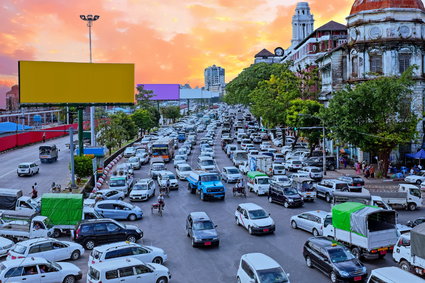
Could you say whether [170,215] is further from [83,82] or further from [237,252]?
[83,82]

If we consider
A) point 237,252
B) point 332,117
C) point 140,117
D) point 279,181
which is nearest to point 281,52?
point 140,117

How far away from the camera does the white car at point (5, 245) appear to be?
75.7 feet

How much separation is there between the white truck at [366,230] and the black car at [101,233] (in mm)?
11067

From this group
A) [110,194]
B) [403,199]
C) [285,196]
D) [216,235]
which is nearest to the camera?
[216,235]

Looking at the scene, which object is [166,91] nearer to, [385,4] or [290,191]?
[385,4]

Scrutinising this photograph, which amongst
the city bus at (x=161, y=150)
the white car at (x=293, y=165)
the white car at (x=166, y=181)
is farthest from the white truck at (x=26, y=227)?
the city bus at (x=161, y=150)

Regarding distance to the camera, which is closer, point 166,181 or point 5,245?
point 5,245

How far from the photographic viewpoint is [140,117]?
304 ft

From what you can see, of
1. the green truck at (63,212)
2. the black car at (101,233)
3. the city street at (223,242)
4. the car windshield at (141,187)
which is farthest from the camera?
the car windshield at (141,187)

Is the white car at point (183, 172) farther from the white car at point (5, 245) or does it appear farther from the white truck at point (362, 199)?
the white car at point (5, 245)

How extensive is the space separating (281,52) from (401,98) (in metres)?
141

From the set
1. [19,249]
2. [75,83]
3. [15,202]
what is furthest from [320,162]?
[19,249]

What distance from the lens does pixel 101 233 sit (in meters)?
24.5

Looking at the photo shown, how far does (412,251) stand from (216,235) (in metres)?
9.64
